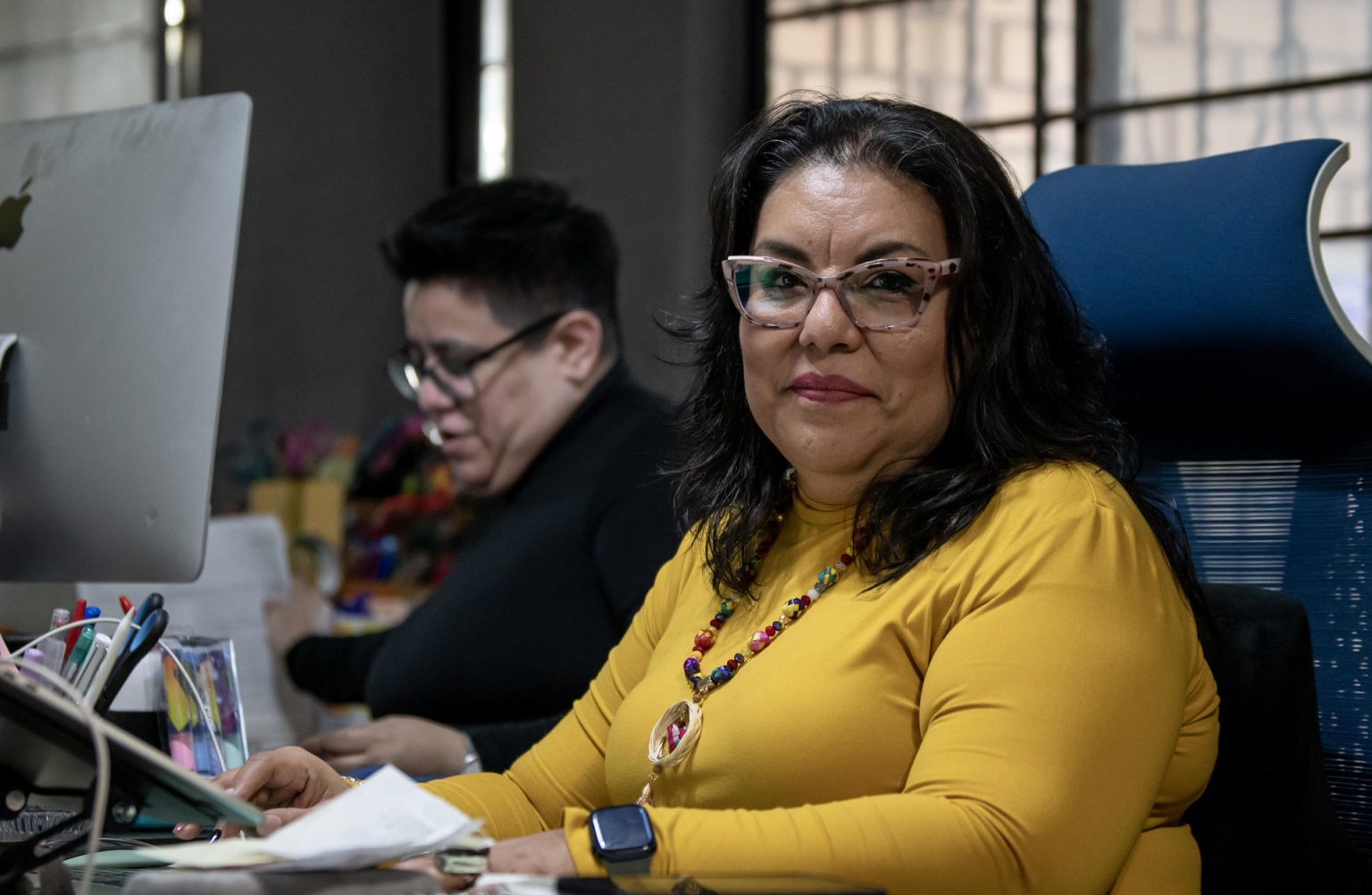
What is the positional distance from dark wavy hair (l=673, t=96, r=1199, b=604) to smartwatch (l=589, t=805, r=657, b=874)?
12.3 inches

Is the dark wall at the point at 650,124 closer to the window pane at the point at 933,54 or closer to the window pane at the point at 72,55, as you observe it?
the window pane at the point at 933,54

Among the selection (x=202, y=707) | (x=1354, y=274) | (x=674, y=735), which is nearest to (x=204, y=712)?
(x=202, y=707)

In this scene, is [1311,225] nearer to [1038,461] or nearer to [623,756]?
[1038,461]

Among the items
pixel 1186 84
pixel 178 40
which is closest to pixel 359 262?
pixel 178 40

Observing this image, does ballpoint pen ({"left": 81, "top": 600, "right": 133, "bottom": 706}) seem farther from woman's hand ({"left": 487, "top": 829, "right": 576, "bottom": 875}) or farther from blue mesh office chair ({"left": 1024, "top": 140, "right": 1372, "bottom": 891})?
blue mesh office chair ({"left": 1024, "top": 140, "right": 1372, "bottom": 891})

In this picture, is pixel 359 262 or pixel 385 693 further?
pixel 359 262

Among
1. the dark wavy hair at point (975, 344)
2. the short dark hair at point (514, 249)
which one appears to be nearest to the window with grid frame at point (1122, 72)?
the short dark hair at point (514, 249)

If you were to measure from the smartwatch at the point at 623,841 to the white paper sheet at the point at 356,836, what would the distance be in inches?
3.1

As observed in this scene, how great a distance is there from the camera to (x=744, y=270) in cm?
123

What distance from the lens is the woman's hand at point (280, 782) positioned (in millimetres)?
1146

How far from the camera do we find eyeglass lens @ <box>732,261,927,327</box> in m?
1.15

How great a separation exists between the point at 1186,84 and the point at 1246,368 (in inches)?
79.9

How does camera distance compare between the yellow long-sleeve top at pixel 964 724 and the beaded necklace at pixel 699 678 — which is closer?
the yellow long-sleeve top at pixel 964 724

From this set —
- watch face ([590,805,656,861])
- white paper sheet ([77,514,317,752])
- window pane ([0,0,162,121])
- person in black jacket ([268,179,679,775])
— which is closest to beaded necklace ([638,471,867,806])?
watch face ([590,805,656,861])
